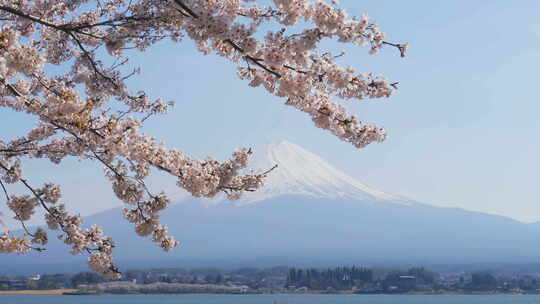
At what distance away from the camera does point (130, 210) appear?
18.0 ft

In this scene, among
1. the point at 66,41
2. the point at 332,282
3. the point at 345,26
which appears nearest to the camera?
the point at 345,26

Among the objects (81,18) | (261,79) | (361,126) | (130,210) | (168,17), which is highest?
(81,18)

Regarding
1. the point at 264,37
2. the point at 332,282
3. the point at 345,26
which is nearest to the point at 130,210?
the point at 264,37

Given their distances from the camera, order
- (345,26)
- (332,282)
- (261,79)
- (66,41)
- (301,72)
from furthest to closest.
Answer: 1. (332,282)
2. (66,41)
3. (261,79)
4. (301,72)
5. (345,26)

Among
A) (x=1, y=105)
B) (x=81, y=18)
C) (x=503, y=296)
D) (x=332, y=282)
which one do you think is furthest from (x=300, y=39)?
(x=503, y=296)

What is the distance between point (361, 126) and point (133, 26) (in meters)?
1.80

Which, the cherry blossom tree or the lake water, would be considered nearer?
the cherry blossom tree

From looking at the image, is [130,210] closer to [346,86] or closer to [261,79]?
[261,79]

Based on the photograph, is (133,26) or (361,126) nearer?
(361,126)

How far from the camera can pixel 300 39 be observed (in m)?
4.61

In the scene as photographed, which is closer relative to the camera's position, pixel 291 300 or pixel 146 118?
pixel 146 118

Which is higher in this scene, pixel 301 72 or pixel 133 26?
pixel 133 26

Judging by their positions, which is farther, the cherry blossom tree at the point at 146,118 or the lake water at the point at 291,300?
the lake water at the point at 291,300

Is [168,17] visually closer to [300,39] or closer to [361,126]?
[300,39]
